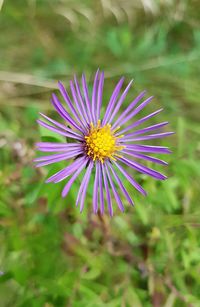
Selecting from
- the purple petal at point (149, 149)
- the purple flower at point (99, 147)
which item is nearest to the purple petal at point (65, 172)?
the purple flower at point (99, 147)

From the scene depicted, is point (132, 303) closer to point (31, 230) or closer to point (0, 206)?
point (31, 230)

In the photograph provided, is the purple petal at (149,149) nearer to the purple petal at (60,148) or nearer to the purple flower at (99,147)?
the purple flower at (99,147)

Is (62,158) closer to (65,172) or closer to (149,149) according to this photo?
(65,172)

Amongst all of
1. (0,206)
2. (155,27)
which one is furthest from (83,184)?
(155,27)

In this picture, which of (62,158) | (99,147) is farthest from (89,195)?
(62,158)

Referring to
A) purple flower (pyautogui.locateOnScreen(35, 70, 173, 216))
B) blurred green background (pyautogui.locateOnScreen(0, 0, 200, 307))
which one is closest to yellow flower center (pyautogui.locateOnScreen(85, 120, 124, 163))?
purple flower (pyautogui.locateOnScreen(35, 70, 173, 216))

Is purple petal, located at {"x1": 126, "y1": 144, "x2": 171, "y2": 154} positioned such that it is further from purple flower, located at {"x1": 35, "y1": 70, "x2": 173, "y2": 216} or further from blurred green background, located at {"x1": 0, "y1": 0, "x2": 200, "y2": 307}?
blurred green background, located at {"x1": 0, "y1": 0, "x2": 200, "y2": 307}
